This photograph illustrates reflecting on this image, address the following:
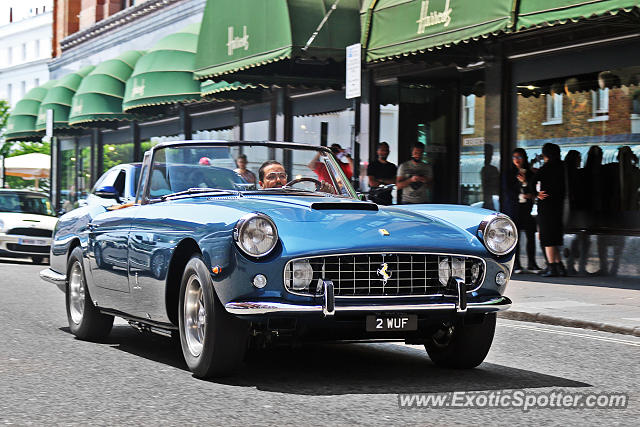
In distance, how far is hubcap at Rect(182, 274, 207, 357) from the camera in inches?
264

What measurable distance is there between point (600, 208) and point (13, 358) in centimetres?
1069

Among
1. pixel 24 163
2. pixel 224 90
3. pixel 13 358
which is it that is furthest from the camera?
pixel 24 163

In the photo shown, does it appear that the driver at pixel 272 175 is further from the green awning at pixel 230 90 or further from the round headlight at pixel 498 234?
the green awning at pixel 230 90

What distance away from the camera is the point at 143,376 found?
6910mm

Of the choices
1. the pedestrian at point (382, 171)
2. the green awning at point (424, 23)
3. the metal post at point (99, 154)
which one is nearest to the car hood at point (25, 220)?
the pedestrian at point (382, 171)

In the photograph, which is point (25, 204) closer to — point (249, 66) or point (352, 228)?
point (249, 66)

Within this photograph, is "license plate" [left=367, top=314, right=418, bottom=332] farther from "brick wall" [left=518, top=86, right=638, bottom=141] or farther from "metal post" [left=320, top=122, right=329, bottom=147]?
"metal post" [left=320, top=122, right=329, bottom=147]

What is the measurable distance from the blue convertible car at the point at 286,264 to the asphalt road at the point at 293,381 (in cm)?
28

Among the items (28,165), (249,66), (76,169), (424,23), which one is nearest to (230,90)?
(249,66)

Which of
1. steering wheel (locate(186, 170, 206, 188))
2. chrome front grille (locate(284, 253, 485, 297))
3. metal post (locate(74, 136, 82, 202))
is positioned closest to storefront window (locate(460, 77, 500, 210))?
steering wheel (locate(186, 170, 206, 188))

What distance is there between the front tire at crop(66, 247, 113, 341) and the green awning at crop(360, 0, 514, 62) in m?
7.18

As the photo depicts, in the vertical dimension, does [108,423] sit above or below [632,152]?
below

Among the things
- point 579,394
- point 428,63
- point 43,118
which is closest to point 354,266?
point 579,394

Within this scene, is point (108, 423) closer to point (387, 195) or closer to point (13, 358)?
point (13, 358)
